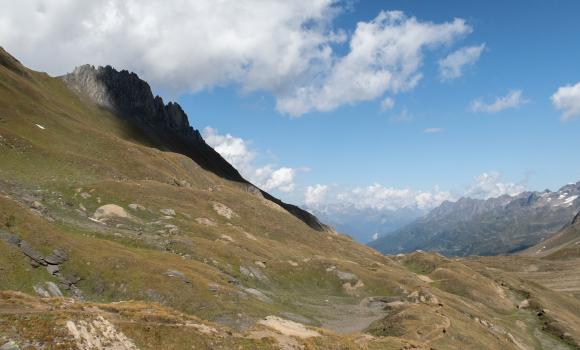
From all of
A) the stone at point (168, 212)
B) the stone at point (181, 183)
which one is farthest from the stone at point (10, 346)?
the stone at point (181, 183)

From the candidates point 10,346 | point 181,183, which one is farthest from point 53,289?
point 181,183

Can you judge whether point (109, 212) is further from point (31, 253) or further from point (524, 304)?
point (524, 304)

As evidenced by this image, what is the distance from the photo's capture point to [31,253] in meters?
51.9

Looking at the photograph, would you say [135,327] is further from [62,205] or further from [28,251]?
[62,205]

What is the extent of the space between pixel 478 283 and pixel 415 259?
→ 42872mm

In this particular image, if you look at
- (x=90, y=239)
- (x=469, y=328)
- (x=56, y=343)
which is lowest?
(x=56, y=343)

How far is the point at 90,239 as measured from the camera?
65312 mm

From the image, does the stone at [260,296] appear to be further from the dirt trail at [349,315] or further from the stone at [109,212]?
the stone at [109,212]

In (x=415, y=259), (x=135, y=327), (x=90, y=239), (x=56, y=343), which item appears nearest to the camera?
(x=56, y=343)

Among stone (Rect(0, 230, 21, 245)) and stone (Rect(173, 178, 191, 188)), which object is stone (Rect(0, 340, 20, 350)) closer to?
stone (Rect(0, 230, 21, 245))

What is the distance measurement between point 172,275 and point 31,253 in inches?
668

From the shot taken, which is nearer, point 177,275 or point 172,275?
point 172,275

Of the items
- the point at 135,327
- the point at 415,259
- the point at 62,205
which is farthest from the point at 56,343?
the point at 415,259

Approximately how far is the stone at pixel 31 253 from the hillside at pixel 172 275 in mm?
222
